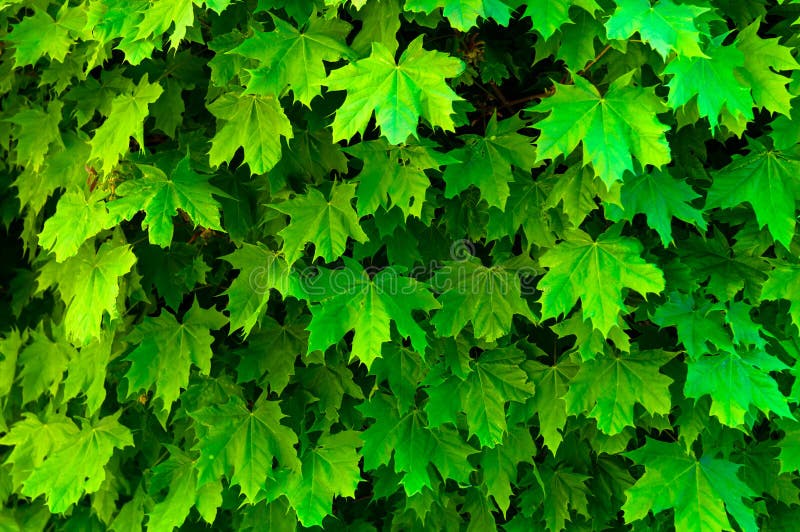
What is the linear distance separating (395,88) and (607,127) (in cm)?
60

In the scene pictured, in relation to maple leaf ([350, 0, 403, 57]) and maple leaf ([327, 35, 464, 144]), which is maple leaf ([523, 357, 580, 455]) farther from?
maple leaf ([350, 0, 403, 57])

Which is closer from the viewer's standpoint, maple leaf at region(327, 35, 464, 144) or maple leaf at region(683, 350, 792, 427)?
maple leaf at region(327, 35, 464, 144)

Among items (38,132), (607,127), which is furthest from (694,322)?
(38,132)

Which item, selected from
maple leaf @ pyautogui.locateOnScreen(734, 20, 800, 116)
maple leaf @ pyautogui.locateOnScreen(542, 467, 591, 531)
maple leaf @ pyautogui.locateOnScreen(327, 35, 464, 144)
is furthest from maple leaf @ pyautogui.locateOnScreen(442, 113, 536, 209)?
maple leaf @ pyautogui.locateOnScreen(542, 467, 591, 531)

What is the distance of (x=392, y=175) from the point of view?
237cm

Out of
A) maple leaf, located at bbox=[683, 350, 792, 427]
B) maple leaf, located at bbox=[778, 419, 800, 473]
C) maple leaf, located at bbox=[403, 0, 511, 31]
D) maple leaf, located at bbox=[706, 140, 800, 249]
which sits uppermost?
maple leaf, located at bbox=[403, 0, 511, 31]

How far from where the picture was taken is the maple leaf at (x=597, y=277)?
7.47 ft

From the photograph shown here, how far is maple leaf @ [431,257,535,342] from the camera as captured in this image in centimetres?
247

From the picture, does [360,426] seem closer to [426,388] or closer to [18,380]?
[426,388]

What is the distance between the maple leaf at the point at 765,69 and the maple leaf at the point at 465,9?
800 mm

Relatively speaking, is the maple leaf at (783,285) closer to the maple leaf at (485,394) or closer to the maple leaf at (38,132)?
Result: the maple leaf at (485,394)

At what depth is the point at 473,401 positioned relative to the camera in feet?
8.32

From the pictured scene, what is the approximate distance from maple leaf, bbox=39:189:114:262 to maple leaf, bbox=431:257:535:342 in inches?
44.0

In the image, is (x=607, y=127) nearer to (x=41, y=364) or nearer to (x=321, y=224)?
(x=321, y=224)
